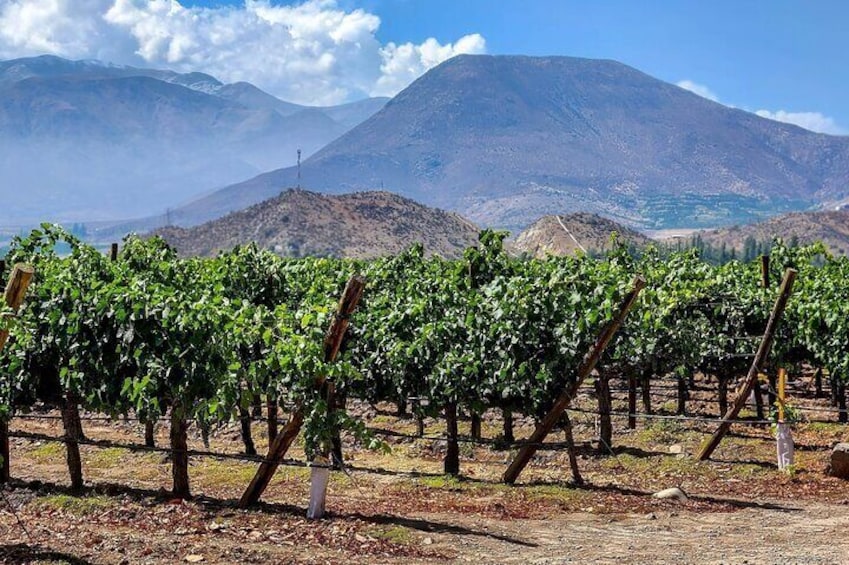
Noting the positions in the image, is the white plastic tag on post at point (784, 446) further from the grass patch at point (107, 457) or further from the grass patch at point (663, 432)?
the grass patch at point (107, 457)

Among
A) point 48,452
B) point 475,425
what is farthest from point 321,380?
point 48,452

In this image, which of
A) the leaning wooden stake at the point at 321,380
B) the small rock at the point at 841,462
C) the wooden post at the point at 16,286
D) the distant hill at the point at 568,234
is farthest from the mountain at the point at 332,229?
the wooden post at the point at 16,286

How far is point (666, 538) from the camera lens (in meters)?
14.4

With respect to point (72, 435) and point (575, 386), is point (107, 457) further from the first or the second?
point (575, 386)

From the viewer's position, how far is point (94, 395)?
609 inches

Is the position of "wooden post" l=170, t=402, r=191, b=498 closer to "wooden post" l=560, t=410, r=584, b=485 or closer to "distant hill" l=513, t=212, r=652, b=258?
"wooden post" l=560, t=410, r=584, b=485

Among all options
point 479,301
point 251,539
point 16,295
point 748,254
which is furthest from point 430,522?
point 748,254

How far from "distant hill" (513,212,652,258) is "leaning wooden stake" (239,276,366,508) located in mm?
129861

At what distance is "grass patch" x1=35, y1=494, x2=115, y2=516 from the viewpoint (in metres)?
14.7

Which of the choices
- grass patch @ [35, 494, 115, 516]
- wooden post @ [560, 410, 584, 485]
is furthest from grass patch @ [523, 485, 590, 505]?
grass patch @ [35, 494, 115, 516]

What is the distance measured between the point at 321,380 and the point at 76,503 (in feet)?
16.0

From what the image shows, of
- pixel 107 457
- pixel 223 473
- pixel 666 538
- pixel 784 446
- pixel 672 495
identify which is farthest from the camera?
pixel 107 457

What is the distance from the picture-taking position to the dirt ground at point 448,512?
12.7 metres

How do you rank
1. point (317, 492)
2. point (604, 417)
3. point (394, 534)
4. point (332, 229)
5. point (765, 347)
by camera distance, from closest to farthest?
point (394, 534) < point (317, 492) < point (765, 347) < point (604, 417) < point (332, 229)
